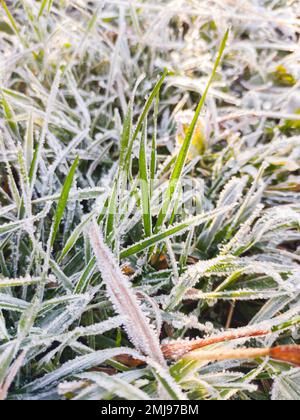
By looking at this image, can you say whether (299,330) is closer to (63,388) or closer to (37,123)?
(63,388)

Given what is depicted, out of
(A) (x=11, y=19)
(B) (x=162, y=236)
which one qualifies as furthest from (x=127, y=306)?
(A) (x=11, y=19)

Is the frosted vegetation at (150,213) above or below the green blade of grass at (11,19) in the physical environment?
below

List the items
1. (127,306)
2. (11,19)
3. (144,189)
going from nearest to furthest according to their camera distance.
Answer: (127,306)
(144,189)
(11,19)

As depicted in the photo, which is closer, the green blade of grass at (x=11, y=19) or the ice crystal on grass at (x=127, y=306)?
the ice crystal on grass at (x=127, y=306)

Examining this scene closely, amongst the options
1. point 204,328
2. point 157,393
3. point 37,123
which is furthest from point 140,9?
point 157,393

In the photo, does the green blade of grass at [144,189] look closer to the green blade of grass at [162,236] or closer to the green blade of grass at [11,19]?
the green blade of grass at [162,236]

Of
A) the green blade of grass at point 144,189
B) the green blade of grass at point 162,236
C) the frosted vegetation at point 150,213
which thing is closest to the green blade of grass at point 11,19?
the frosted vegetation at point 150,213

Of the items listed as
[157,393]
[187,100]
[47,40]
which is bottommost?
[157,393]

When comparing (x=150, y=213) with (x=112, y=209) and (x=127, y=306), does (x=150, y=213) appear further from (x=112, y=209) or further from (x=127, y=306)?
(x=127, y=306)
